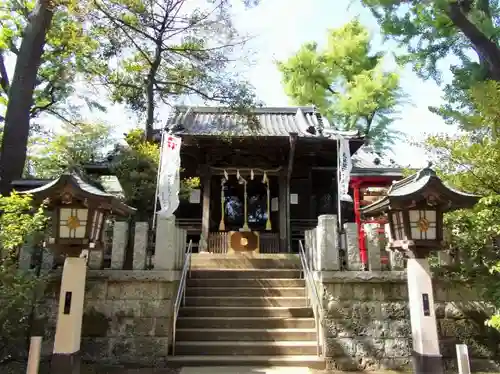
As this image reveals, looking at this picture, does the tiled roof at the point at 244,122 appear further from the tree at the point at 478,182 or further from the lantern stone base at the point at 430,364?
the lantern stone base at the point at 430,364

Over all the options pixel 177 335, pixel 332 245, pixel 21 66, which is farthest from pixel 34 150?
pixel 332 245

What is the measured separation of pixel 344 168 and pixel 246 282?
4.62 meters

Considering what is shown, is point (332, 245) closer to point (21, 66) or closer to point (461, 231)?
point (461, 231)

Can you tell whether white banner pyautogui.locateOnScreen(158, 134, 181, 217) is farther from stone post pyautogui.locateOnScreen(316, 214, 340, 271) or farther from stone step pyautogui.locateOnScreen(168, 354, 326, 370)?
stone post pyautogui.locateOnScreen(316, 214, 340, 271)

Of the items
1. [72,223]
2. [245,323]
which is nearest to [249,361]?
[245,323]

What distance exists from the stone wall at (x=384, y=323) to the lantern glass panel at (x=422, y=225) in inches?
74.6

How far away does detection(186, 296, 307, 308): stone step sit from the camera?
852 cm

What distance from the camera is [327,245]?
7.54 metres

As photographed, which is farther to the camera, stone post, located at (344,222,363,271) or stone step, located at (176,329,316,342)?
stone step, located at (176,329,316,342)

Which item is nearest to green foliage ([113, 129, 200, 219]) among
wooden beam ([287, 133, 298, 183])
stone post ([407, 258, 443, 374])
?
wooden beam ([287, 133, 298, 183])

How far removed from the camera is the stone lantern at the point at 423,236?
219 inches

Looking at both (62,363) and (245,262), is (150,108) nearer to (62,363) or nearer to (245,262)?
(245,262)

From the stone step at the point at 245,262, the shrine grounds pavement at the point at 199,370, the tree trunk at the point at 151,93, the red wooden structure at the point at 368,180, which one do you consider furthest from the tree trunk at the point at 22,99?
the red wooden structure at the point at 368,180

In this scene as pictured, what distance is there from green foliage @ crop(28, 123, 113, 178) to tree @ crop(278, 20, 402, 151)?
14.5 m
